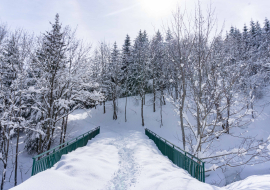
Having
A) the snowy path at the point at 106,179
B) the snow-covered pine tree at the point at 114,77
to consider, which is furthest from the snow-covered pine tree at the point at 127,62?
the snowy path at the point at 106,179

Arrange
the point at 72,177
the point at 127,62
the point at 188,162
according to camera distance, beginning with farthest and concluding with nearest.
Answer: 1. the point at 127,62
2. the point at 188,162
3. the point at 72,177

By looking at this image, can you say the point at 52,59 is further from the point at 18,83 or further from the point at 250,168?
the point at 250,168

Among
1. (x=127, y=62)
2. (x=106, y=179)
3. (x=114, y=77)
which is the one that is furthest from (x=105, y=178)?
(x=127, y=62)

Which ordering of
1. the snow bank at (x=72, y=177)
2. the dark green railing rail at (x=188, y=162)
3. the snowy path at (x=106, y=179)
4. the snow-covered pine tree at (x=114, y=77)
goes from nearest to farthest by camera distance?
the snow bank at (x=72, y=177) → the snowy path at (x=106, y=179) → the dark green railing rail at (x=188, y=162) → the snow-covered pine tree at (x=114, y=77)

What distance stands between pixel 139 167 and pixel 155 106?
2071cm

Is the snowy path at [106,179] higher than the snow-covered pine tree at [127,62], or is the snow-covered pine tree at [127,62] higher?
the snow-covered pine tree at [127,62]

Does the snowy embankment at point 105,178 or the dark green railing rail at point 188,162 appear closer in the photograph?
the snowy embankment at point 105,178

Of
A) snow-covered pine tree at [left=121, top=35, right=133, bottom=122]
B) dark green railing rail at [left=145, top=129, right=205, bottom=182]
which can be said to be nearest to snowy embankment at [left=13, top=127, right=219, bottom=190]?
dark green railing rail at [left=145, top=129, right=205, bottom=182]

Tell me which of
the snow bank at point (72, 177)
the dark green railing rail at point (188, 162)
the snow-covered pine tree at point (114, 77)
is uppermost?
the snow-covered pine tree at point (114, 77)

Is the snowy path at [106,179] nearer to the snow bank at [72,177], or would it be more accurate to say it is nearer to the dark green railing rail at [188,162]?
the snow bank at [72,177]

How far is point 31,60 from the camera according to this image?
1075 cm

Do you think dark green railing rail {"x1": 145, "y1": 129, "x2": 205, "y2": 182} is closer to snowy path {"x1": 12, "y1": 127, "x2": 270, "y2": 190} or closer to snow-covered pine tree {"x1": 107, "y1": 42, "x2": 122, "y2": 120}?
snowy path {"x1": 12, "y1": 127, "x2": 270, "y2": 190}

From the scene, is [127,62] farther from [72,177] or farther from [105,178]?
[72,177]

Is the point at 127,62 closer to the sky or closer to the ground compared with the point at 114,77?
closer to the sky
